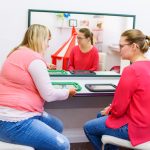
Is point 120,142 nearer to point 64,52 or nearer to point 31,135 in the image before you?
point 31,135

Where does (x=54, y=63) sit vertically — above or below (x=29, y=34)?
below

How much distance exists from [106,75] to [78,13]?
635 mm

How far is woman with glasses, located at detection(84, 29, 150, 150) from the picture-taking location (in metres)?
1.56

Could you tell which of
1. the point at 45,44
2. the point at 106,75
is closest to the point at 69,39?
the point at 106,75

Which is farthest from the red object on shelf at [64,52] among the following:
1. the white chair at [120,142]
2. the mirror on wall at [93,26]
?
the white chair at [120,142]

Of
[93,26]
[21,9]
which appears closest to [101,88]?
[93,26]

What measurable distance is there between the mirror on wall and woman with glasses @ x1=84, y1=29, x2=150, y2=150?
817 mm

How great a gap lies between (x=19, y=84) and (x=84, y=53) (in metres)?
1.09

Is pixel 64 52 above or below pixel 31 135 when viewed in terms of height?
above

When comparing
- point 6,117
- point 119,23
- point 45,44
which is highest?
point 119,23

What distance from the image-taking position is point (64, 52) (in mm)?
2504

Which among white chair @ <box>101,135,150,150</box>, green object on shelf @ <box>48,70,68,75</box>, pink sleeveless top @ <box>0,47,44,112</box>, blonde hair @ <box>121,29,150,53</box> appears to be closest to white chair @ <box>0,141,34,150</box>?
pink sleeveless top @ <box>0,47,44,112</box>

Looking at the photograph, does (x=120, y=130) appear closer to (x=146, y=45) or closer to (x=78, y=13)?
(x=146, y=45)

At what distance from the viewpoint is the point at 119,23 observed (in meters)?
2.63
